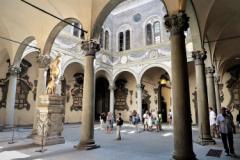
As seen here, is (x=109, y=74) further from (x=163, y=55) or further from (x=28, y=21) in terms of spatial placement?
(x=28, y=21)

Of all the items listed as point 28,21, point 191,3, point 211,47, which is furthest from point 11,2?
point 211,47

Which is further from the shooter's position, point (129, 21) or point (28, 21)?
point (129, 21)

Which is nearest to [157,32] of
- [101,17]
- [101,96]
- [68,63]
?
[68,63]

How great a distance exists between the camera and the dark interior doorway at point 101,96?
78.3 ft

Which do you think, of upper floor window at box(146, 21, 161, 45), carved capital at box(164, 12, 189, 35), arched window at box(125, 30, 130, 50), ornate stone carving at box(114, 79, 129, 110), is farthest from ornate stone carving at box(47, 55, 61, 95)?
ornate stone carving at box(114, 79, 129, 110)

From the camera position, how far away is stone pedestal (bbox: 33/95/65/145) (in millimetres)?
7602

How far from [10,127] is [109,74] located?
11.0 m

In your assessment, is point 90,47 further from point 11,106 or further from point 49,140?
point 11,106

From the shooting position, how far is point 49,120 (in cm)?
771

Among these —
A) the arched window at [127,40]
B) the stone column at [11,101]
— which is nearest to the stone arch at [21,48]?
the stone column at [11,101]

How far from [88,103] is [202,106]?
15.0 feet

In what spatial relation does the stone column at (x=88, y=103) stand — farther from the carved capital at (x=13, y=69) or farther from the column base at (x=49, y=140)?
the carved capital at (x=13, y=69)

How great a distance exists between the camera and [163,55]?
18.2 meters

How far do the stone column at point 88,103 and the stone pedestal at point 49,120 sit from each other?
153 cm
